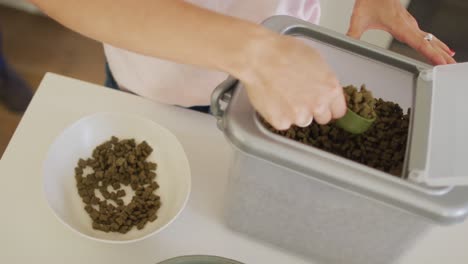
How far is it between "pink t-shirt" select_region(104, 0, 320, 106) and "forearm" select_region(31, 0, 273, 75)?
232 mm

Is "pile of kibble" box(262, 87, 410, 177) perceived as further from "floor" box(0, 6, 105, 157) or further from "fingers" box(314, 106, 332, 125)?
"floor" box(0, 6, 105, 157)

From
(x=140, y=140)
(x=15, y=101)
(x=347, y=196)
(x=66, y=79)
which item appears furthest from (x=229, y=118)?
(x=15, y=101)

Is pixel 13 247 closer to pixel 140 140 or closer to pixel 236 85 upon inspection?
pixel 140 140

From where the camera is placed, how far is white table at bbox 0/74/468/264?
64 centimetres

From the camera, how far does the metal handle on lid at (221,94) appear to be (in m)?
0.55

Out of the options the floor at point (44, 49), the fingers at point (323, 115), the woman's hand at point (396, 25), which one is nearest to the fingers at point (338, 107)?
the fingers at point (323, 115)

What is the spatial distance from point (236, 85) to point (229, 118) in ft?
0.18

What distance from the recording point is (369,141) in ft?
1.88

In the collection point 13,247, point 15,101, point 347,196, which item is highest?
point 347,196

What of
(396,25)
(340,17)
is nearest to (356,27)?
(396,25)

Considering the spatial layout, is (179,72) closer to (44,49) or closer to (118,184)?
(118,184)

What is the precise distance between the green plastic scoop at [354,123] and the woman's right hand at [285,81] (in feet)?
0.17

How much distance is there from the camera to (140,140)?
2.45 ft

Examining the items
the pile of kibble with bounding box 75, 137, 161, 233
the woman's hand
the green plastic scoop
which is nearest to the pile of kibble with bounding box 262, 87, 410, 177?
the green plastic scoop
